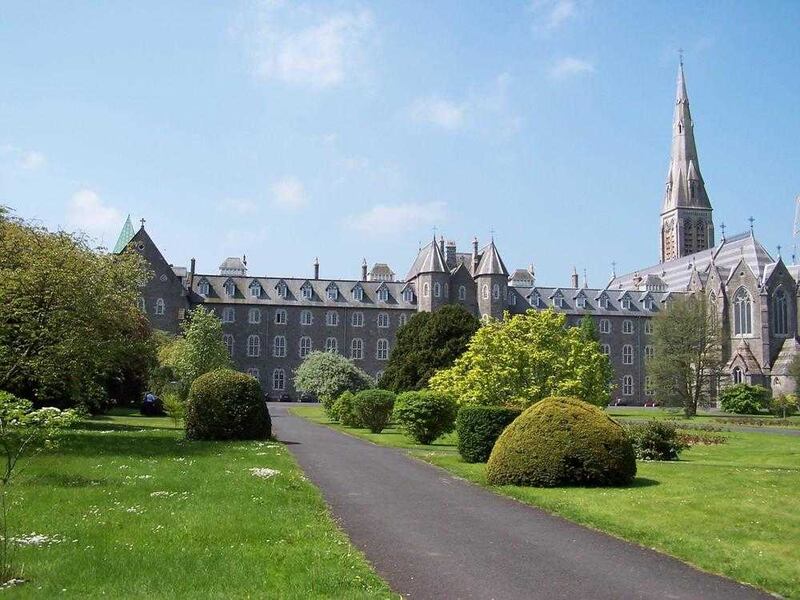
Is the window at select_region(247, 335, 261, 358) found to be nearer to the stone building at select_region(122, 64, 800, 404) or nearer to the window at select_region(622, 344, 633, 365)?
the stone building at select_region(122, 64, 800, 404)

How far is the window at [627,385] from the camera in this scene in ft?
311

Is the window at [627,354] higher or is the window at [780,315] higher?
the window at [780,315]

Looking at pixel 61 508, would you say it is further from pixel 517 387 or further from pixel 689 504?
pixel 517 387

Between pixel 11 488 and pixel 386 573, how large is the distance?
882cm

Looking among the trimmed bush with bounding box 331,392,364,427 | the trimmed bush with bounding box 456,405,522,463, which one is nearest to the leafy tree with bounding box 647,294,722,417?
the trimmed bush with bounding box 331,392,364,427

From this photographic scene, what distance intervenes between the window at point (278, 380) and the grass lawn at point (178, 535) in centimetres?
6697

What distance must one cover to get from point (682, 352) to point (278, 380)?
140 feet

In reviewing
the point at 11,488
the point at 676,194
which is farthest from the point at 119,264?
the point at 676,194

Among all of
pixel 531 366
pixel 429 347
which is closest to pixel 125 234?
pixel 429 347

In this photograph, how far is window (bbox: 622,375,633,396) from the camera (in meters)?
94.9

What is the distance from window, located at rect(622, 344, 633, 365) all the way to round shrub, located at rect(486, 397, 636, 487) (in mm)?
80274

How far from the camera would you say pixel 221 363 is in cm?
5978

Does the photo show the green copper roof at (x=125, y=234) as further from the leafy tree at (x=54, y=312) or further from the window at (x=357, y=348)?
the leafy tree at (x=54, y=312)

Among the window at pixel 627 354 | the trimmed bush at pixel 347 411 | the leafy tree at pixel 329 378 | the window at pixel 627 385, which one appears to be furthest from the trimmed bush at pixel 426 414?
the window at pixel 627 354
